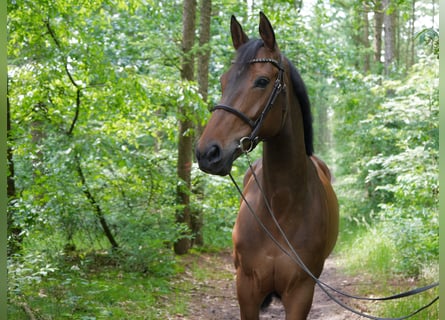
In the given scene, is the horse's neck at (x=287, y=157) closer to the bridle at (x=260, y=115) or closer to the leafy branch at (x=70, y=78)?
the bridle at (x=260, y=115)

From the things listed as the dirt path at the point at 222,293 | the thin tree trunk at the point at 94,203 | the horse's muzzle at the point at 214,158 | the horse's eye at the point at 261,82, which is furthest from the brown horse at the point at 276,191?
the thin tree trunk at the point at 94,203

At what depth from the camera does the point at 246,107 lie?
2984 millimetres

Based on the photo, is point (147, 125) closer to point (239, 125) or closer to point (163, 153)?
point (163, 153)

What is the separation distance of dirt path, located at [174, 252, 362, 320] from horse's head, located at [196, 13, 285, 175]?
2104 mm

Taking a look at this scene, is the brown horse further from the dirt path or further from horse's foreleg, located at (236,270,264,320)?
the dirt path

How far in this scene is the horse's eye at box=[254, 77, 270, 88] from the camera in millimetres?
3057

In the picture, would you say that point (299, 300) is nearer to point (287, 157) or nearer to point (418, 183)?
point (287, 157)

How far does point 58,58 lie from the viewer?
6.34 metres

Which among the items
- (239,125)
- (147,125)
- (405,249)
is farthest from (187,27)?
(239,125)

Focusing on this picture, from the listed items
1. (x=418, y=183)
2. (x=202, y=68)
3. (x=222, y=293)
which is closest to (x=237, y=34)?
(x=222, y=293)

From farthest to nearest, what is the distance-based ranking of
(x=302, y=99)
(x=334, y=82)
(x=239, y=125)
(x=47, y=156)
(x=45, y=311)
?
(x=334, y=82), (x=47, y=156), (x=45, y=311), (x=302, y=99), (x=239, y=125)

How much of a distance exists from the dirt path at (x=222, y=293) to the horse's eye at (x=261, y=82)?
7.41 ft

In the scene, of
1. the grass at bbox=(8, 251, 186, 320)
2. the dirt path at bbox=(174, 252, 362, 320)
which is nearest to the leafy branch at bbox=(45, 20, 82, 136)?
the grass at bbox=(8, 251, 186, 320)

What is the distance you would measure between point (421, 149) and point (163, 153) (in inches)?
170
